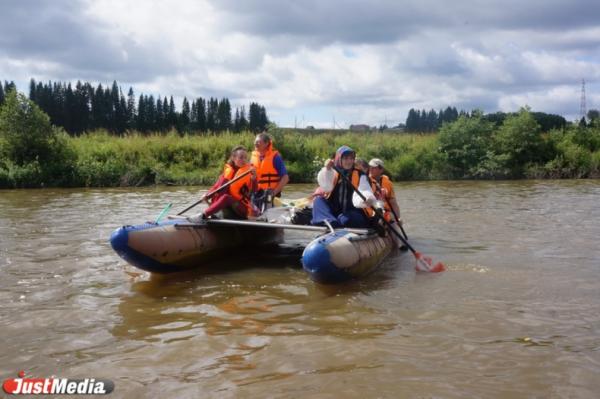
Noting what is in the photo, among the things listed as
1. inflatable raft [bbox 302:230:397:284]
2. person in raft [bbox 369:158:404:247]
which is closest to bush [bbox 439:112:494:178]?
person in raft [bbox 369:158:404:247]

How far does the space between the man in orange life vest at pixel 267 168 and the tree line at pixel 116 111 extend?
4468 cm

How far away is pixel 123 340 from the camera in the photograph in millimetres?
3754

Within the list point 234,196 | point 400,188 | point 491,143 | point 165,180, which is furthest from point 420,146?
point 234,196

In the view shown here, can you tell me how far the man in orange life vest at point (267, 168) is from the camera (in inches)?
302

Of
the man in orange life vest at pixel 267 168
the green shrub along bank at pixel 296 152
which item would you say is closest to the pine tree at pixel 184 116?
the green shrub along bank at pixel 296 152

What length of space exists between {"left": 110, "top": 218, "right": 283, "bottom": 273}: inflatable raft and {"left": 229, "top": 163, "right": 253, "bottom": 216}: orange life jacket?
0.31 meters

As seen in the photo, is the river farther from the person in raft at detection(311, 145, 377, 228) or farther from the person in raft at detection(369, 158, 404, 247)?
the person in raft at detection(311, 145, 377, 228)

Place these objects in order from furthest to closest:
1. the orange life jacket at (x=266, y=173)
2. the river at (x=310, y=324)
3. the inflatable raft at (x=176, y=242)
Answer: the orange life jacket at (x=266, y=173) < the inflatable raft at (x=176, y=242) < the river at (x=310, y=324)

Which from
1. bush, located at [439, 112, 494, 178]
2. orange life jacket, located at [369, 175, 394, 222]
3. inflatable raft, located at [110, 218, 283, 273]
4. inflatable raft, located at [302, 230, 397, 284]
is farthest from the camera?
bush, located at [439, 112, 494, 178]

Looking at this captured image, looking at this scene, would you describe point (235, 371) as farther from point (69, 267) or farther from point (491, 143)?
point (491, 143)

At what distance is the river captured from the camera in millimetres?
3129

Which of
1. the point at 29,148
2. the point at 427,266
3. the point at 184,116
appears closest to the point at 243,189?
the point at 427,266

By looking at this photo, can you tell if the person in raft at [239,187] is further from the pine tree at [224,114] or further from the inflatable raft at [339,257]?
the pine tree at [224,114]

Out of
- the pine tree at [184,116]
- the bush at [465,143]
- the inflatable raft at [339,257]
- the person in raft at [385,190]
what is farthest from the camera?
Answer: the pine tree at [184,116]
